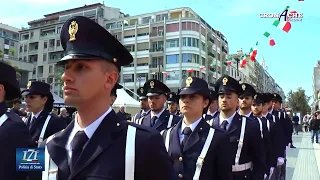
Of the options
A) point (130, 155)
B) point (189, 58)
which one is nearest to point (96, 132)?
point (130, 155)

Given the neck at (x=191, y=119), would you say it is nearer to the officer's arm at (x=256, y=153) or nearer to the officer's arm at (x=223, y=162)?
the officer's arm at (x=223, y=162)

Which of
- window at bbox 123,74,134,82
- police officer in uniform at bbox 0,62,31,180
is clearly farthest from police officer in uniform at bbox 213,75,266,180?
window at bbox 123,74,134,82

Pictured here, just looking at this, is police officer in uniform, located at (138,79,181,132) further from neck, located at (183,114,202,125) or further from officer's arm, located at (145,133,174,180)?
officer's arm, located at (145,133,174,180)

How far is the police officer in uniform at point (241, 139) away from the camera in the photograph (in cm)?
430

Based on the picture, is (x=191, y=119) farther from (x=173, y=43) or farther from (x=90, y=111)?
(x=173, y=43)

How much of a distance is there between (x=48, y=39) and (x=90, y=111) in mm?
66449

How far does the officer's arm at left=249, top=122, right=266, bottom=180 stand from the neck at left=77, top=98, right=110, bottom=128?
293cm

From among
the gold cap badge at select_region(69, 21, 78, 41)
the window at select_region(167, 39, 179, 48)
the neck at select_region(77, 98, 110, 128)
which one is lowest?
the neck at select_region(77, 98, 110, 128)

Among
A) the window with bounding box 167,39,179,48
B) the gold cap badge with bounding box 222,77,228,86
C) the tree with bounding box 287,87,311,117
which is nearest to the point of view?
the gold cap badge with bounding box 222,77,228,86

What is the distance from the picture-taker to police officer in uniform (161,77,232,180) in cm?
324

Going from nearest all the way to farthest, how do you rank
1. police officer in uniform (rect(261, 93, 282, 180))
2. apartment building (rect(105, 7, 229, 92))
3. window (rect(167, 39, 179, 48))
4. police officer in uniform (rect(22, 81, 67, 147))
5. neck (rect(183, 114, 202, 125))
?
neck (rect(183, 114, 202, 125)), police officer in uniform (rect(22, 81, 67, 147)), police officer in uniform (rect(261, 93, 282, 180)), apartment building (rect(105, 7, 229, 92)), window (rect(167, 39, 179, 48))

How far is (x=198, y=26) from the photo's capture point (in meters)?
54.1

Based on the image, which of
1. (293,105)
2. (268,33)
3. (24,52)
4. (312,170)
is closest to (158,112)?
(312,170)

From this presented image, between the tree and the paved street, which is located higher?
the tree
